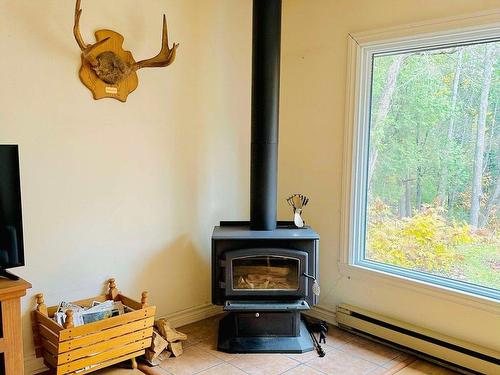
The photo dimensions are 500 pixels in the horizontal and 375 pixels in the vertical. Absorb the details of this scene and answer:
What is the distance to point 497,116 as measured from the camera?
251 centimetres

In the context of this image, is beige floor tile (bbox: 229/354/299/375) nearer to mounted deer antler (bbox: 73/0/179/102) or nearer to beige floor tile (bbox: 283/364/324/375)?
beige floor tile (bbox: 283/364/324/375)

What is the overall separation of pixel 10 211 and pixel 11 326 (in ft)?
1.70

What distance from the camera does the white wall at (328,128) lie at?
9.21 feet

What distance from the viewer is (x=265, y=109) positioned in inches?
115

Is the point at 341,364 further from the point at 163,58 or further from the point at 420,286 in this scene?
the point at 163,58

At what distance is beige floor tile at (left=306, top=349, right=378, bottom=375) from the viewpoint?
2.59 meters

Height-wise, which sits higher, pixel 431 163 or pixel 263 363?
pixel 431 163

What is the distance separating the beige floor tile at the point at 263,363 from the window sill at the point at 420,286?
0.77 meters

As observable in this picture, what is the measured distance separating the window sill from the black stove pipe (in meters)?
0.66

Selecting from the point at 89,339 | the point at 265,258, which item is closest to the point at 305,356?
the point at 265,258

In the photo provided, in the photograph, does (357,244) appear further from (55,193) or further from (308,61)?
(55,193)

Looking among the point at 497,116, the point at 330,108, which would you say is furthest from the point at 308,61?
the point at 497,116

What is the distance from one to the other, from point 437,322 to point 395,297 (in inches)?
11.3

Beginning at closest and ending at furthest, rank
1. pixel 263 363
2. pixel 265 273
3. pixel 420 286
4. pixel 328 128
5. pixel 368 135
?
pixel 263 363 → pixel 420 286 → pixel 265 273 → pixel 368 135 → pixel 328 128
